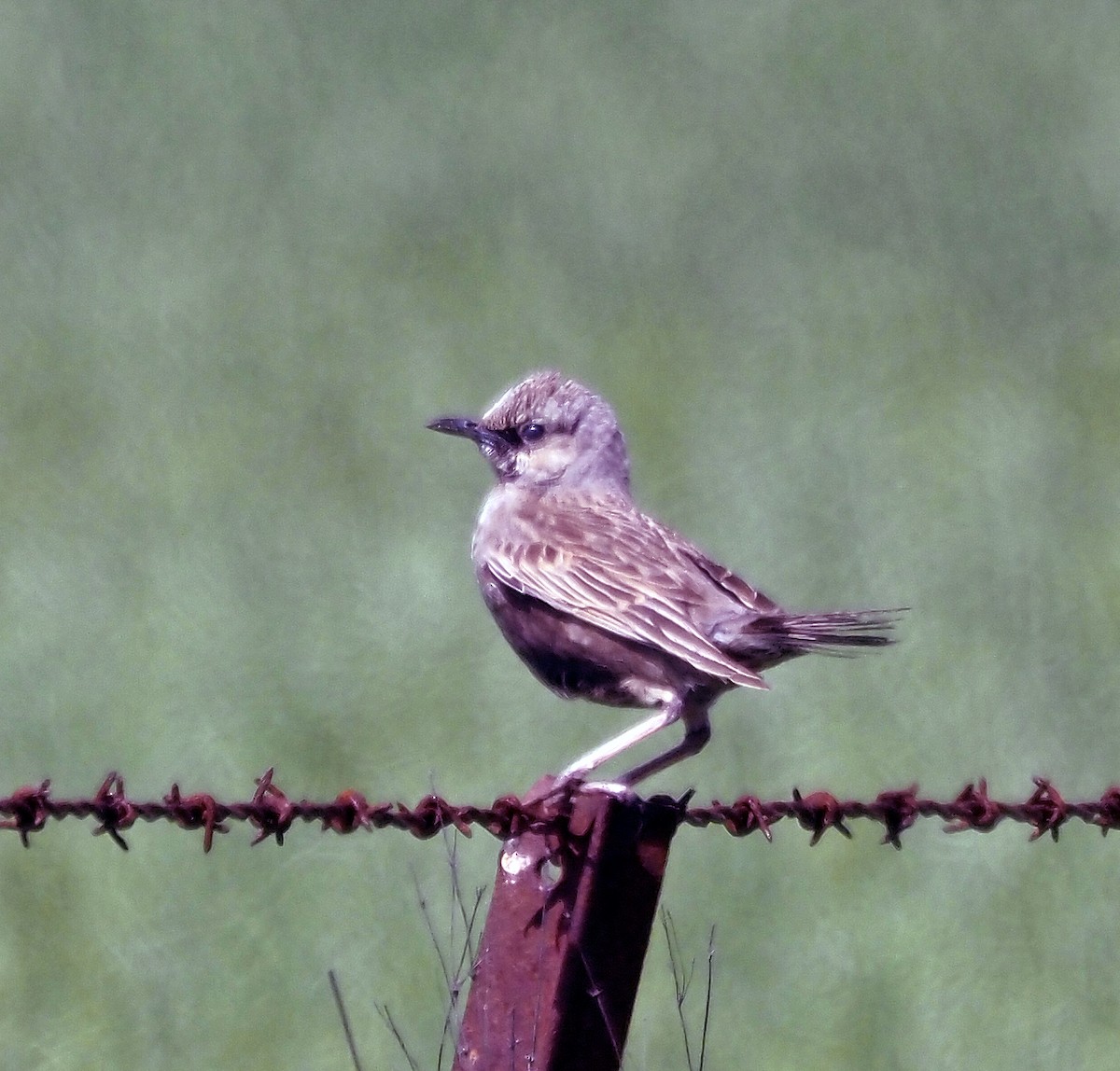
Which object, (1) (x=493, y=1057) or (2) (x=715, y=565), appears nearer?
(1) (x=493, y=1057)

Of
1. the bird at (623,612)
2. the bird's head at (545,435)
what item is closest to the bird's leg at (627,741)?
the bird at (623,612)

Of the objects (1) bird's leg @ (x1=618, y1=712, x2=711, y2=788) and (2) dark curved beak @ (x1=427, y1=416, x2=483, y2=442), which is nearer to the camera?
(1) bird's leg @ (x1=618, y1=712, x2=711, y2=788)

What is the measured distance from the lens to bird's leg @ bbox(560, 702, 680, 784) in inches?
189

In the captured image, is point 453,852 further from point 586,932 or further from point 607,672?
point 607,672

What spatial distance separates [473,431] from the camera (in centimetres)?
666

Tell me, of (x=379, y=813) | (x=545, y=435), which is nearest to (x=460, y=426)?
(x=545, y=435)

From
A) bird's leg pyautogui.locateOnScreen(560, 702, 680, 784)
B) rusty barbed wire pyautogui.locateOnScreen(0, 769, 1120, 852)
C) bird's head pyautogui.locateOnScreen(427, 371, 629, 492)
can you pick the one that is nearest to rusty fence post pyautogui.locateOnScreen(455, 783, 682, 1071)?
Result: rusty barbed wire pyautogui.locateOnScreen(0, 769, 1120, 852)

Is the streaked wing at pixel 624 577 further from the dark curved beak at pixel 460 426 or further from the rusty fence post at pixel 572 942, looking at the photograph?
the rusty fence post at pixel 572 942

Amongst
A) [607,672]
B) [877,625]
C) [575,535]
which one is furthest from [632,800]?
[575,535]

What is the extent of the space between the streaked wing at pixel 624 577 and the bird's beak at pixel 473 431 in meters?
0.53

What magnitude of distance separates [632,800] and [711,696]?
1908 millimetres

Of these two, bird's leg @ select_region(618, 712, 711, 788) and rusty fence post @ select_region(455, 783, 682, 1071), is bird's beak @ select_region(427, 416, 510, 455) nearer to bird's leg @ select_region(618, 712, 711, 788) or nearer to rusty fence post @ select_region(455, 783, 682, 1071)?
bird's leg @ select_region(618, 712, 711, 788)

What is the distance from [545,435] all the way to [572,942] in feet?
10.9

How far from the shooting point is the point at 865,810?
4.02m
